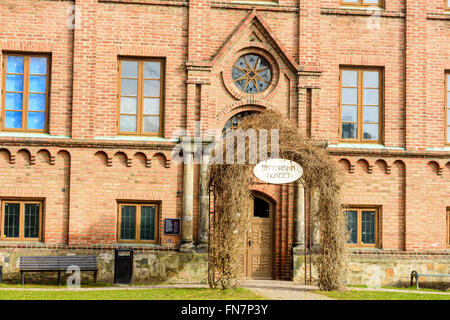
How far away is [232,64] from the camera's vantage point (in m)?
17.8

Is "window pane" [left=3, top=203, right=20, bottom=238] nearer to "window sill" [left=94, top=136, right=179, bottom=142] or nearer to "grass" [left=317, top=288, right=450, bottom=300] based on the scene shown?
"window sill" [left=94, top=136, right=179, bottom=142]

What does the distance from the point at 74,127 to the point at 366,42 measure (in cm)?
830

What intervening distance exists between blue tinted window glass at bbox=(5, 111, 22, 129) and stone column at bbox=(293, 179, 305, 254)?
24.8 feet

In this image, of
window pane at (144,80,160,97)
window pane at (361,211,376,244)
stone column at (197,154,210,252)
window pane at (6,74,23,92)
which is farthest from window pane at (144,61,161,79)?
window pane at (361,211,376,244)

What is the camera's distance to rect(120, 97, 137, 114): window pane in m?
17.6

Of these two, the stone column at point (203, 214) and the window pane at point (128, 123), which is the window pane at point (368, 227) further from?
the window pane at point (128, 123)

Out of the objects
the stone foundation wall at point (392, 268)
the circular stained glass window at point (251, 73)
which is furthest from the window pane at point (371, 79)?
the stone foundation wall at point (392, 268)

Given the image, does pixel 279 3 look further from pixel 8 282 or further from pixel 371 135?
pixel 8 282

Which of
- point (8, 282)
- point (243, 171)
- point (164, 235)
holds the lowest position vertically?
point (8, 282)

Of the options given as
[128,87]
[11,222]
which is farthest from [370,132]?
[11,222]

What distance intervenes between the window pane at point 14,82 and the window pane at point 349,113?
8.79 m

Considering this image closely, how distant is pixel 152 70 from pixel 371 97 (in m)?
6.13

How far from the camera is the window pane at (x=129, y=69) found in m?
17.7

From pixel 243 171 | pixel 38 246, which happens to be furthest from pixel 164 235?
pixel 243 171
